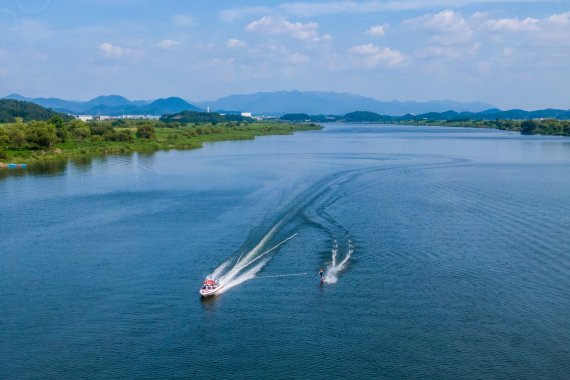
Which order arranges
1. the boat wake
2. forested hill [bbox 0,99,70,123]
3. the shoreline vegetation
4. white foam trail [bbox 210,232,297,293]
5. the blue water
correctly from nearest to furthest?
the blue water, white foam trail [bbox 210,232,297,293], the boat wake, the shoreline vegetation, forested hill [bbox 0,99,70,123]

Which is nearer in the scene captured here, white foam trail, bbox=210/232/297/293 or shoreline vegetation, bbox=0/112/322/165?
white foam trail, bbox=210/232/297/293

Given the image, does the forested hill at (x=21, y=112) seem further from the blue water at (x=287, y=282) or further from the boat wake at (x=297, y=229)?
the boat wake at (x=297, y=229)

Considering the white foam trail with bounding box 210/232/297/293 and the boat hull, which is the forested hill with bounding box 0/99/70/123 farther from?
the boat hull

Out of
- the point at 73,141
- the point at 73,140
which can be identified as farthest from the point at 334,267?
the point at 73,140

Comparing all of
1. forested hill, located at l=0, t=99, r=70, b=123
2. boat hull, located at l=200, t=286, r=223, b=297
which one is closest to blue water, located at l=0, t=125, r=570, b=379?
boat hull, located at l=200, t=286, r=223, b=297

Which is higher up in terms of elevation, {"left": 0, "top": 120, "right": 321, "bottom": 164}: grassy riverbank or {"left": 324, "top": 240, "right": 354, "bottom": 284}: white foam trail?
{"left": 0, "top": 120, "right": 321, "bottom": 164}: grassy riverbank

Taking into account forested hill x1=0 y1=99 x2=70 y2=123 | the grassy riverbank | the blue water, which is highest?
forested hill x1=0 y1=99 x2=70 y2=123
